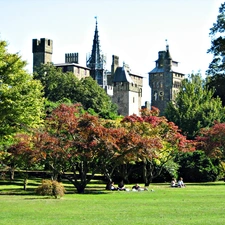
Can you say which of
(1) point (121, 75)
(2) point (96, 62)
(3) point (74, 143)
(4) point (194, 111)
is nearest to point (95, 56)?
(2) point (96, 62)

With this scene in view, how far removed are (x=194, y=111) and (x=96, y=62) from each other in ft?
178

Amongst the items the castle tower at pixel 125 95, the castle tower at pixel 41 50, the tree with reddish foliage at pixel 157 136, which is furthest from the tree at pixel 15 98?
the castle tower at pixel 125 95

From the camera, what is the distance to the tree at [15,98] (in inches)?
1550

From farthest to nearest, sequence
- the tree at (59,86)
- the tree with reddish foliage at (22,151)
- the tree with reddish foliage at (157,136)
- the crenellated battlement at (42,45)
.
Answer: the crenellated battlement at (42,45) < the tree at (59,86) < the tree with reddish foliage at (157,136) < the tree with reddish foliage at (22,151)

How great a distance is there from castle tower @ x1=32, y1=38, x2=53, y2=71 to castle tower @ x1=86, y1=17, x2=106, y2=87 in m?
21.3

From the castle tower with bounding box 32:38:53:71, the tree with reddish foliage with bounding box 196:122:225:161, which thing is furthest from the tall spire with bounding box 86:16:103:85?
the tree with reddish foliage with bounding box 196:122:225:161

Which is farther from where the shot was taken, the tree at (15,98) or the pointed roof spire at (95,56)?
the pointed roof spire at (95,56)

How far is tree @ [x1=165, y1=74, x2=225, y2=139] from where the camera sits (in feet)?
256

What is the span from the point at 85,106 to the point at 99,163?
46744mm

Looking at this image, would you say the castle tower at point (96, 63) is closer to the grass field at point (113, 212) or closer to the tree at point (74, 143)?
the tree at point (74, 143)

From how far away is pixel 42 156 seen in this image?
33656 millimetres

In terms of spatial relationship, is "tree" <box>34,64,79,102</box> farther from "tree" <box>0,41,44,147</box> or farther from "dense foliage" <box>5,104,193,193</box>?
"dense foliage" <box>5,104,193,193</box>

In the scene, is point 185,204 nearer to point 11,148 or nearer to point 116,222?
point 116,222

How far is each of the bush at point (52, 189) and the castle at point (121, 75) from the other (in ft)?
237
